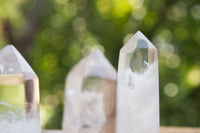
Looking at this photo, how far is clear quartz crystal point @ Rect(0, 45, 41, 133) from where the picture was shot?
523 mm

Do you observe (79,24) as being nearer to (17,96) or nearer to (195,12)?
(195,12)

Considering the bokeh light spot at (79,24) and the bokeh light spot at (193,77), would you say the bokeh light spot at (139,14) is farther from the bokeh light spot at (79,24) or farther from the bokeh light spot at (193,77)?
the bokeh light spot at (193,77)

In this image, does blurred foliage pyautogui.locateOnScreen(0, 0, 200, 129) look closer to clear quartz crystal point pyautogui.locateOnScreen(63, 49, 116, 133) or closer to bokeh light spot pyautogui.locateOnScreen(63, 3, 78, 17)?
bokeh light spot pyautogui.locateOnScreen(63, 3, 78, 17)

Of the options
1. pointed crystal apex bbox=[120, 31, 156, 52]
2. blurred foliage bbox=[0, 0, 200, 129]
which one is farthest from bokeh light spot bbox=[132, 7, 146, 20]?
pointed crystal apex bbox=[120, 31, 156, 52]

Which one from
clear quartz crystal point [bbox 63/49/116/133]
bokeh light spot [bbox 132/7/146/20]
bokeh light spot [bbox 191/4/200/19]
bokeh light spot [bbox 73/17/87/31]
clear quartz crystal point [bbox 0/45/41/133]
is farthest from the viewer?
bokeh light spot [bbox 73/17/87/31]

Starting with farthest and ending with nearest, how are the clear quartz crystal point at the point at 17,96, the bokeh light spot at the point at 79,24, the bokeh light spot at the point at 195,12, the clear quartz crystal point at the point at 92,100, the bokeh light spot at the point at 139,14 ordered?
1. the bokeh light spot at the point at 79,24
2. the bokeh light spot at the point at 139,14
3. the bokeh light spot at the point at 195,12
4. the clear quartz crystal point at the point at 92,100
5. the clear quartz crystal point at the point at 17,96

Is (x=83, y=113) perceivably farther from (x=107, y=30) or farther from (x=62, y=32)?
(x=62, y=32)

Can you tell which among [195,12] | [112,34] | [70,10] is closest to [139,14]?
[112,34]

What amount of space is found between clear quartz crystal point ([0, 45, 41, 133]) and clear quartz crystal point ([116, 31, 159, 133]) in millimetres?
186

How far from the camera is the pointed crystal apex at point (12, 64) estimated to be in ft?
1.73

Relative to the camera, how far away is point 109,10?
2607 millimetres

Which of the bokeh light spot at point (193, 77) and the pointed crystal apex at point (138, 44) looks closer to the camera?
the pointed crystal apex at point (138, 44)

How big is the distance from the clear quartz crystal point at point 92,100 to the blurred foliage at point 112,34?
5.37 ft

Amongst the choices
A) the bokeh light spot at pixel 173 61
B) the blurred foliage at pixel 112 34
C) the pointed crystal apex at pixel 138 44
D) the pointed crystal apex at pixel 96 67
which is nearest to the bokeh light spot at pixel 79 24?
the blurred foliage at pixel 112 34
